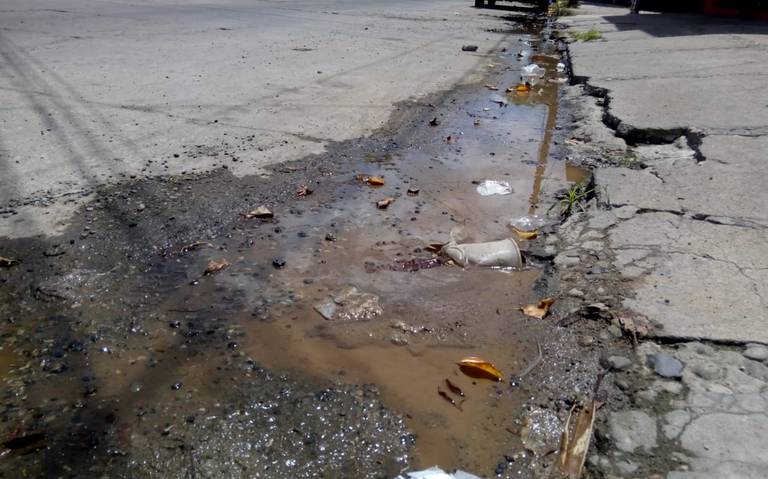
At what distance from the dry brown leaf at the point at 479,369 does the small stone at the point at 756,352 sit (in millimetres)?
829

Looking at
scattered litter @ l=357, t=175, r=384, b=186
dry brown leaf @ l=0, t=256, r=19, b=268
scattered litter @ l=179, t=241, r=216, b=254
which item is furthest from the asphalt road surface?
scattered litter @ l=179, t=241, r=216, b=254

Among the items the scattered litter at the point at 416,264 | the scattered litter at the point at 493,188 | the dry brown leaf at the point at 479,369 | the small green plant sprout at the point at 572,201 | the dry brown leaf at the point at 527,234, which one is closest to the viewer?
the dry brown leaf at the point at 479,369

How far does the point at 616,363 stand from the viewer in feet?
6.46

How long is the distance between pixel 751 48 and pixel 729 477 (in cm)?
866

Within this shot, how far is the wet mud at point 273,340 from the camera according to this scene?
65.6 inches

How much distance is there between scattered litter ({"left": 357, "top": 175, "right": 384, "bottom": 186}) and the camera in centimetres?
355

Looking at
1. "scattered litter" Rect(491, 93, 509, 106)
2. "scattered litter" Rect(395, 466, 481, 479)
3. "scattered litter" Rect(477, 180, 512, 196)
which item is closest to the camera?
"scattered litter" Rect(395, 466, 481, 479)

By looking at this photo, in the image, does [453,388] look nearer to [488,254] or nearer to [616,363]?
[616,363]

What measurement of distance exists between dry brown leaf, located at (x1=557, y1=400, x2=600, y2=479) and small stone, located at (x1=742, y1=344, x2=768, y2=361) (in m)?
0.59

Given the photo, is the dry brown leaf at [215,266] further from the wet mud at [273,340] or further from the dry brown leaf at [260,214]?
the dry brown leaf at [260,214]

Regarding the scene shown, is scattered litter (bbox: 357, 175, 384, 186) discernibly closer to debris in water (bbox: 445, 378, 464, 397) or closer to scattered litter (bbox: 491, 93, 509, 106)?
debris in water (bbox: 445, 378, 464, 397)

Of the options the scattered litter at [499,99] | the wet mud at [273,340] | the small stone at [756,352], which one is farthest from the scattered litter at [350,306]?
the scattered litter at [499,99]

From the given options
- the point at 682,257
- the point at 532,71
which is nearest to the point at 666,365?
the point at 682,257

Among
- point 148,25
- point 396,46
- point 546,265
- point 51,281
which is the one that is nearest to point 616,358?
point 546,265
